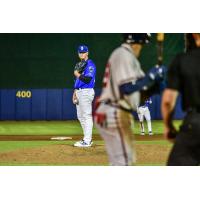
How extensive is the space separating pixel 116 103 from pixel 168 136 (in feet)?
1.93

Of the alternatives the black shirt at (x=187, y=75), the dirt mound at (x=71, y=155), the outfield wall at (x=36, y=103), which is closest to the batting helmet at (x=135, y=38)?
the black shirt at (x=187, y=75)

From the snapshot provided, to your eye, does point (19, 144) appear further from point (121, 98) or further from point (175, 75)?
point (175, 75)

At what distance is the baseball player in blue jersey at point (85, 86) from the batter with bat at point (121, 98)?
523 centimetres

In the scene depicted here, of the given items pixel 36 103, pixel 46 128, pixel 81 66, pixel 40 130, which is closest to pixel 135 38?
pixel 81 66

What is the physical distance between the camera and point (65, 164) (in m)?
8.80

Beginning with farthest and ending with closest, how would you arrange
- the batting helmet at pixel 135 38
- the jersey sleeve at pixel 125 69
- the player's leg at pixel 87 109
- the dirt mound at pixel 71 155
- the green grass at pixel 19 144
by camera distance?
1. the green grass at pixel 19 144
2. the player's leg at pixel 87 109
3. the dirt mound at pixel 71 155
4. the batting helmet at pixel 135 38
5. the jersey sleeve at pixel 125 69

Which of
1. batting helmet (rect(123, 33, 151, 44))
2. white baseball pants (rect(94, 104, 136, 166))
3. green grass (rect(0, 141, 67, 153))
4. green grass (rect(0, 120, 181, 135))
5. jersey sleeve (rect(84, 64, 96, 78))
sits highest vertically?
batting helmet (rect(123, 33, 151, 44))

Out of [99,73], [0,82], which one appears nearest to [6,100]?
[0,82]

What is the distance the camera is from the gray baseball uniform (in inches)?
194

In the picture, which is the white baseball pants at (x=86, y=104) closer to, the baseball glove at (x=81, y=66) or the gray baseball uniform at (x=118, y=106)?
the baseball glove at (x=81, y=66)

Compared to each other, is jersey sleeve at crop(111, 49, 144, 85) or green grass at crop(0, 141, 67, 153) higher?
jersey sleeve at crop(111, 49, 144, 85)

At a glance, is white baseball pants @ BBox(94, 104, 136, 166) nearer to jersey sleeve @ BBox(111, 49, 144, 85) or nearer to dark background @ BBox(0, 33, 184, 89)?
jersey sleeve @ BBox(111, 49, 144, 85)

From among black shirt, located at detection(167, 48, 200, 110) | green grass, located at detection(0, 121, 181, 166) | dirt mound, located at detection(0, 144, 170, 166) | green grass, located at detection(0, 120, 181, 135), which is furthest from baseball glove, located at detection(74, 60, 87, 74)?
black shirt, located at detection(167, 48, 200, 110)

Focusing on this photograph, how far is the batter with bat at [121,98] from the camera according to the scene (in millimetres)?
4891
